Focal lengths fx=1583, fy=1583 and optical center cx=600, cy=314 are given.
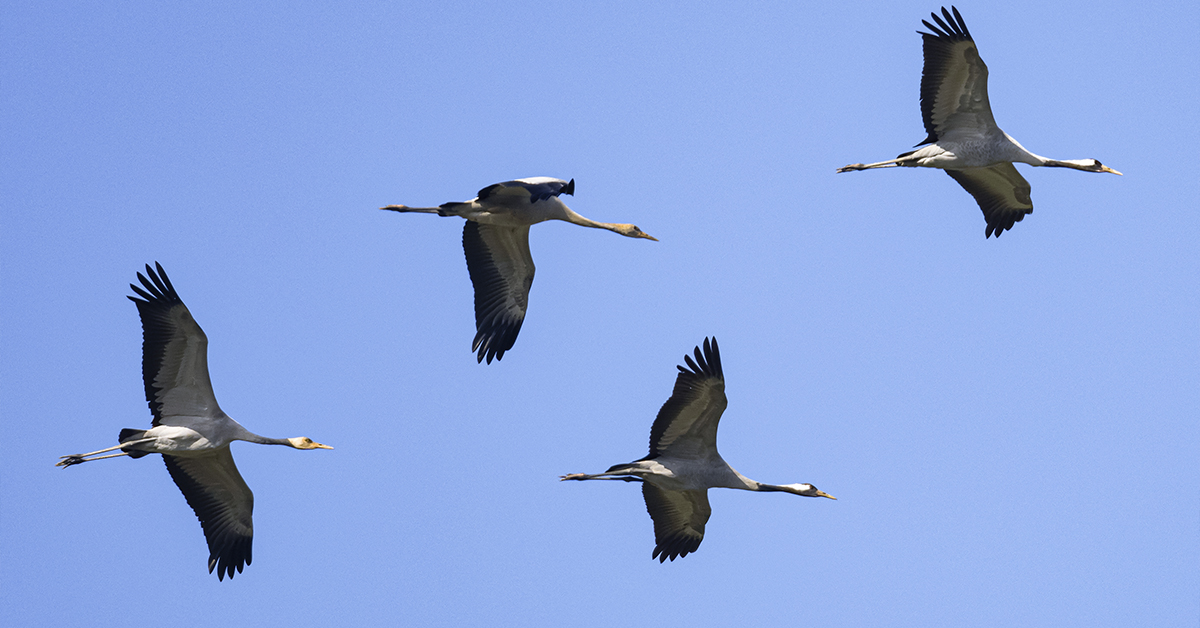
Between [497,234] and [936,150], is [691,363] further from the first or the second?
[936,150]

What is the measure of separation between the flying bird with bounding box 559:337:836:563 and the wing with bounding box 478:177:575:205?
2449 millimetres

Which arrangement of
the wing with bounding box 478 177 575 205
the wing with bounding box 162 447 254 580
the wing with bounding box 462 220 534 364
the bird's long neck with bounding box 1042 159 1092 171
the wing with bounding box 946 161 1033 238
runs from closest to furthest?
the wing with bounding box 478 177 575 205 < the wing with bounding box 162 447 254 580 < the wing with bounding box 462 220 534 364 < the bird's long neck with bounding box 1042 159 1092 171 < the wing with bounding box 946 161 1033 238

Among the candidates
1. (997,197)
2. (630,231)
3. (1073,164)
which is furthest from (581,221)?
(1073,164)

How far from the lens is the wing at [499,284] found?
2083 cm

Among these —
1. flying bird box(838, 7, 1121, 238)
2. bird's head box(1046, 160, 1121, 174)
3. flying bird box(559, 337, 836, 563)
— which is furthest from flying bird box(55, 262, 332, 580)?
bird's head box(1046, 160, 1121, 174)

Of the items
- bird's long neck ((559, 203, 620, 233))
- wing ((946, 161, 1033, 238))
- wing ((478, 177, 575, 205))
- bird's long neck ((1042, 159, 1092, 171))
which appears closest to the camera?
wing ((478, 177, 575, 205))

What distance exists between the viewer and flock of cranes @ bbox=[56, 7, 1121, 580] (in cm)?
1873

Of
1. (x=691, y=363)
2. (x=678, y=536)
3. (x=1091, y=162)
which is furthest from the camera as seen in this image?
(x=1091, y=162)

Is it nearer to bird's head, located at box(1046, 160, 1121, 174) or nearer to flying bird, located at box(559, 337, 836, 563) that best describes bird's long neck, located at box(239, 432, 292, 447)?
flying bird, located at box(559, 337, 836, 563)

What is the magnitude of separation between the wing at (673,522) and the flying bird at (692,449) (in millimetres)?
137

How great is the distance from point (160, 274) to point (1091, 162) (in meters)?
12.5

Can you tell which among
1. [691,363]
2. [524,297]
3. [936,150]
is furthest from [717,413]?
[936,150]

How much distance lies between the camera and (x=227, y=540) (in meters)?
20.2

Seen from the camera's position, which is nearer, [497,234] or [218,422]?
[218,422]
